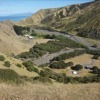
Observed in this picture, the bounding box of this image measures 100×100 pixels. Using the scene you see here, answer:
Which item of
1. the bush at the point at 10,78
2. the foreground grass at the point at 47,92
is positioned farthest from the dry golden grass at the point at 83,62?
the foreground grass at the point at 47,92

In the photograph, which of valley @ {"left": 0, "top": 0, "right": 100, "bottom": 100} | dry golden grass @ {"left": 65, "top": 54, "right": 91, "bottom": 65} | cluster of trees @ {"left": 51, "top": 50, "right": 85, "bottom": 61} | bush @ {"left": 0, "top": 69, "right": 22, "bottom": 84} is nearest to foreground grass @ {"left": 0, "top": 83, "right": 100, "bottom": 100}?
valley @ {"left": 0, "top": 0, "right": 100, "bottom": 100}

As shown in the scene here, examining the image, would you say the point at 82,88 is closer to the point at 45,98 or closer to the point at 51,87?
the point at 51,87

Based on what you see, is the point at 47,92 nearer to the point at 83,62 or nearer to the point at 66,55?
the point at 83,62

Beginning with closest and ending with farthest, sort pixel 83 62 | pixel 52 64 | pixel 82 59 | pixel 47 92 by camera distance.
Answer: pixel 47 92, pixel 52 64, pixel 83 62, pixel 82 59

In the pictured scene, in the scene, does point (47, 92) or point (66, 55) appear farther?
point (66, 55)

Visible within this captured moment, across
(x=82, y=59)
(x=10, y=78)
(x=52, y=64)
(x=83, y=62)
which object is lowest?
(x=82, y=59)

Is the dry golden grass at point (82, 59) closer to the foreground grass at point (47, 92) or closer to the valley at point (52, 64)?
the valley at point (52, 64)

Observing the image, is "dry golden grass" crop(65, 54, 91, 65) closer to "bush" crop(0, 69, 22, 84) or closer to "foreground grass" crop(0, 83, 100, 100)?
"bush" crop(0, 69, 22, 84)

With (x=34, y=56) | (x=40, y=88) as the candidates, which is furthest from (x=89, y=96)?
(x=34, y=56)

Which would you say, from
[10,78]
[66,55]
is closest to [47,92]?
[10,78]
